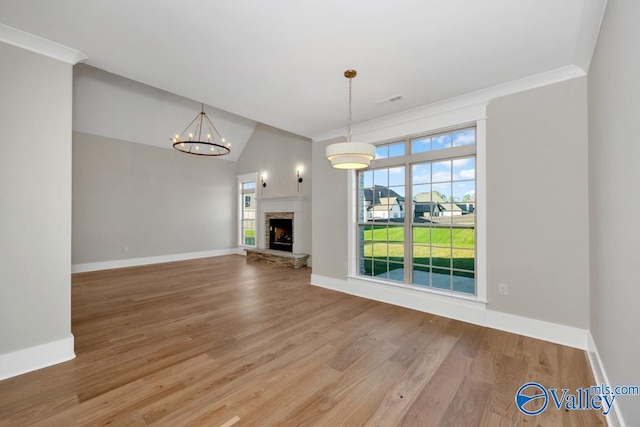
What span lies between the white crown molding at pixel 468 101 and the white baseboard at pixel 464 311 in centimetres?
251

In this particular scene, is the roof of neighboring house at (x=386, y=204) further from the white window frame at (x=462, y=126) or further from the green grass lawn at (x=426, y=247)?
the white window frame at (x=462, y=126)

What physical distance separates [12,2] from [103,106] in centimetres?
479

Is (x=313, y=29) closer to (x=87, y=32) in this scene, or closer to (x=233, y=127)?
(x=87, y=32)

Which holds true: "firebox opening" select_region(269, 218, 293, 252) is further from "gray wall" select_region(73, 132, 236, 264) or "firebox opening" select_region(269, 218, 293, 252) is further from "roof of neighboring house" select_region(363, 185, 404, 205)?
"roof of neighboring house" select_region(363, 185, 404, 205)

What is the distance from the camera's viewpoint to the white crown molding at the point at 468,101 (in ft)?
8.88

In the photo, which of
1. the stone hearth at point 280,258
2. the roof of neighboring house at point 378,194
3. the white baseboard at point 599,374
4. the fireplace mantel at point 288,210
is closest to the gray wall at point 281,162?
the fireplace mantel at point 288,210

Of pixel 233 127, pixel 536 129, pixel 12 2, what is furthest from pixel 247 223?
pixel 536 129

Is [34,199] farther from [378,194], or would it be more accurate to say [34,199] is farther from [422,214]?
[422,214]

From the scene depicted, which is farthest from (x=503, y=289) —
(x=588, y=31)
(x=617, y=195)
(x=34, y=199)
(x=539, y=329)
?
(x=34, y=199)

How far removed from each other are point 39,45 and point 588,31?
470cm

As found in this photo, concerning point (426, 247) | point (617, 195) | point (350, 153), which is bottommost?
point (426, 247)

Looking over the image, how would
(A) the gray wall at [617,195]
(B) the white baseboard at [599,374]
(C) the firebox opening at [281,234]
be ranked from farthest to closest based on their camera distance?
(C) the firebox opening at [281,234] → (B) the white baseboard at [599,374] → (A) the gray wall at [617,195]

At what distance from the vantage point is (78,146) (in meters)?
5.86

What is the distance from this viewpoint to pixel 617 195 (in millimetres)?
1613
